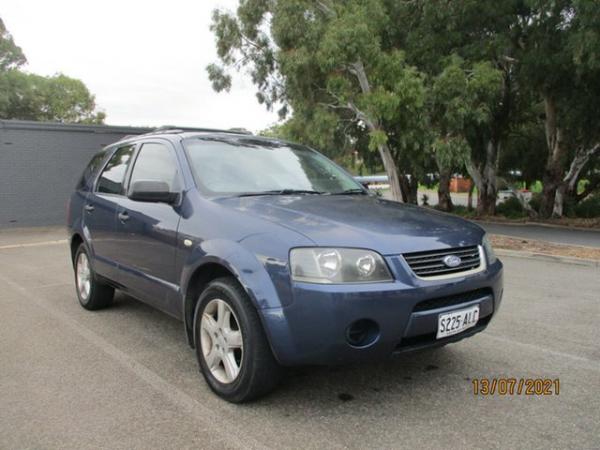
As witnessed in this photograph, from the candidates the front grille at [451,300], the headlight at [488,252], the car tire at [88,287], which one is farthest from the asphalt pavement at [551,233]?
the car tire at [88,287]

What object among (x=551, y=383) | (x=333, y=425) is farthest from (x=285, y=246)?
(x=551, y=383)

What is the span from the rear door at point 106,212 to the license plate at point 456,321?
111 inches

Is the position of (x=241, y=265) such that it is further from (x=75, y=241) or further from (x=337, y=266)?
(x=75, y=241)

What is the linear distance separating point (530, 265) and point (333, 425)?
6852mm

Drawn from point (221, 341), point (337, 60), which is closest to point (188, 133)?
point (221, 341)

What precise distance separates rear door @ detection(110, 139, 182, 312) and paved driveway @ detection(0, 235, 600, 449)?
21.9 inches

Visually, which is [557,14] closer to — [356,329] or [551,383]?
[551,383]

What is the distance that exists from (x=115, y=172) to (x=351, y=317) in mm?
3152

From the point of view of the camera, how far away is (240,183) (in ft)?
12.4

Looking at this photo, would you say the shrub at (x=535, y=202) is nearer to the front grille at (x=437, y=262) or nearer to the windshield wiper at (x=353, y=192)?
the windshield wiper at (x=353, y=192)

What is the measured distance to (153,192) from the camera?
3537 mm

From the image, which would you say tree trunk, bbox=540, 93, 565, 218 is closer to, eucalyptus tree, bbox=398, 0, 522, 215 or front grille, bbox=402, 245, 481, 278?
eucalyptus tree, bbox=398, 0, 522, 215
